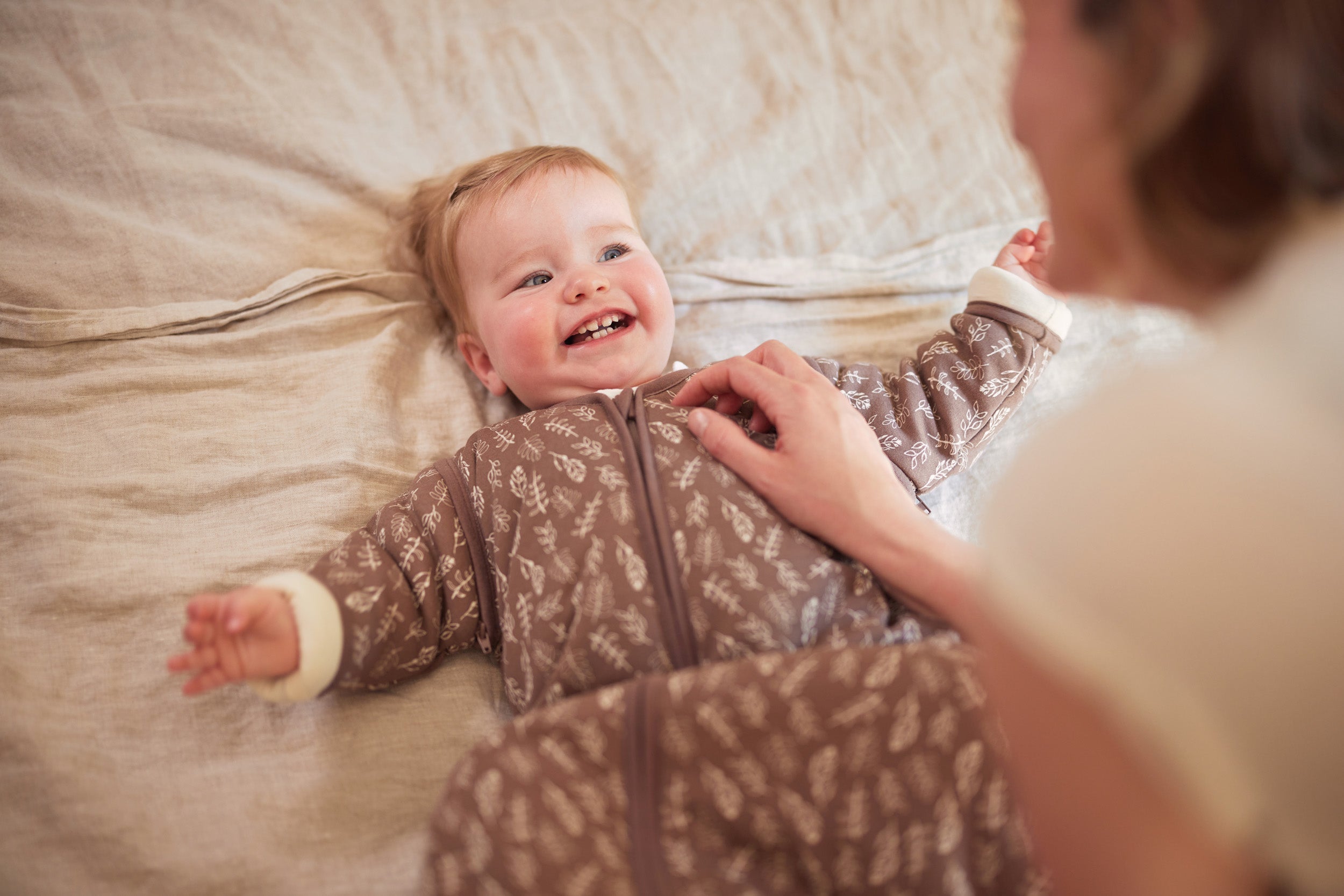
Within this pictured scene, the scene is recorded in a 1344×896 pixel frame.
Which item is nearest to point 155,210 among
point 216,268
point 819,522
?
point 216,268

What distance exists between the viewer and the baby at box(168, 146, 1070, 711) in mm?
953

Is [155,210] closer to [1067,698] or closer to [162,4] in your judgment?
[162,4]

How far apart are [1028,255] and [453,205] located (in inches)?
37.8

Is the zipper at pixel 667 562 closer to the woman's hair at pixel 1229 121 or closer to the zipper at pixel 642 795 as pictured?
the zipper at pixel 642 795

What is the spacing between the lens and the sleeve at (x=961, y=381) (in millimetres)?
1219

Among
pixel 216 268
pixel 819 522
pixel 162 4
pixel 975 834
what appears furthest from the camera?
pixel 162 4

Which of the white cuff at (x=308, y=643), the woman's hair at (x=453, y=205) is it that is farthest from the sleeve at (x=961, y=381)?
the white cuff at (x=308, y=643)

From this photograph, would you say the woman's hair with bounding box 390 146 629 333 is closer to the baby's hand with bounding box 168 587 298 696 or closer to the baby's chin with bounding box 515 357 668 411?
the baby's chin with bounding box 515 357 668 411

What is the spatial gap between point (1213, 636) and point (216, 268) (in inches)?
56.6

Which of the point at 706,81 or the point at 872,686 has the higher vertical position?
the point at 706,81

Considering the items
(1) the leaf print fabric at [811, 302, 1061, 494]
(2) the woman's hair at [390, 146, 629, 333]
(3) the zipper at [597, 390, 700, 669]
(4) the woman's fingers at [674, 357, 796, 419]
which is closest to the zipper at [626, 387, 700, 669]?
(3) the zipper at [597, 390, 700, 669]

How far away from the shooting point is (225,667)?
88cm

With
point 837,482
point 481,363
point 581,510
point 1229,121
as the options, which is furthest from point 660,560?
point 1229,121

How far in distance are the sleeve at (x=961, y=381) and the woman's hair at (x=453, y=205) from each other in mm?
543
